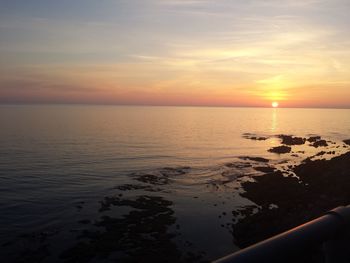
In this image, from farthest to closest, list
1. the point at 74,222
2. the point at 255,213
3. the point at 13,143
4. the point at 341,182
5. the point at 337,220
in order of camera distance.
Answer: the point at 13,143 → the point at 341,182 → the point at 255,213 → the point at 74,222 → the point at 337,220

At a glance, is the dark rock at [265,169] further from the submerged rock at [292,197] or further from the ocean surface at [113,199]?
the submerged rock at [292,197]

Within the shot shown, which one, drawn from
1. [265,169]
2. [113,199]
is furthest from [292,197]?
[265,169]

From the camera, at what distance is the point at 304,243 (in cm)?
240

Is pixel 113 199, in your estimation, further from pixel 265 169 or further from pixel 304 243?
pixel 304 243

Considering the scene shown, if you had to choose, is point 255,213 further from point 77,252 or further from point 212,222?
point 77,252

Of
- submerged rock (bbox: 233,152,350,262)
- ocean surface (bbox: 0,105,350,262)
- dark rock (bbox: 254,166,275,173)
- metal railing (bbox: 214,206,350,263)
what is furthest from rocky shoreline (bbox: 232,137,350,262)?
metal railing (bbox: 214,206,350,263)

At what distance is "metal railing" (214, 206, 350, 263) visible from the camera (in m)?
2.02

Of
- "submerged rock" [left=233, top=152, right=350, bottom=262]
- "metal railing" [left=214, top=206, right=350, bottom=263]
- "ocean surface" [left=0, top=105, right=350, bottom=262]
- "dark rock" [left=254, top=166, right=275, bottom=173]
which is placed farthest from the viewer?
"dark rock" [left=254, top=166, right=275, bottom=173]

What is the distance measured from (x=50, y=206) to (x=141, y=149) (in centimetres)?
3786

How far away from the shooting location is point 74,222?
79.4 ft

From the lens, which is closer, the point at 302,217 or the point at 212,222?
the point at 302,217

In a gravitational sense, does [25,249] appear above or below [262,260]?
below

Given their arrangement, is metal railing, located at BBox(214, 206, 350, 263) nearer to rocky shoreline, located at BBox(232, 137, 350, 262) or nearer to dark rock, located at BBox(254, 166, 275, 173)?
rocky shoreline, located at BBox(232, 137, 350, 262)

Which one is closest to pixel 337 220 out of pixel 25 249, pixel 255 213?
pixel 25 249
